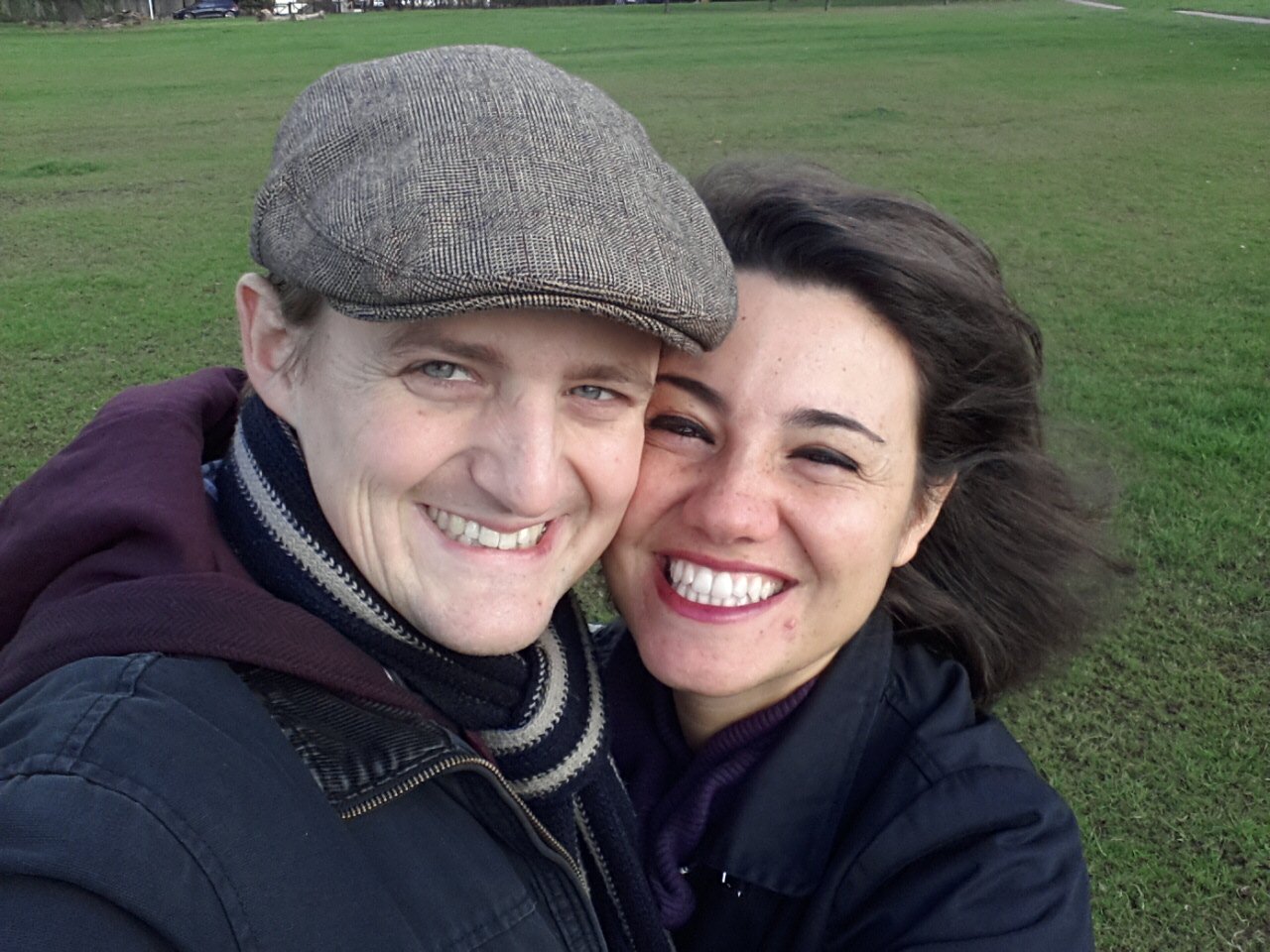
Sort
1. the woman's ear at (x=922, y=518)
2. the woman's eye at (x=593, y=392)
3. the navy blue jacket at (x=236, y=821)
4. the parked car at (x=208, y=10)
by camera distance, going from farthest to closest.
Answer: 1. the parked car at (x=208, y=10)
2. the woman's ear at (x=922, y=518)
3. the woman's eye at (x=593, y=392)
4. the navy blue jacket at (x=236, y=821)

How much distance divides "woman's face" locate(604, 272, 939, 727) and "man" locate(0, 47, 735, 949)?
0.21 m

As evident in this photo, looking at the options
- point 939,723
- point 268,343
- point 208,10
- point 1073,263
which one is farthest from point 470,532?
point 208,10

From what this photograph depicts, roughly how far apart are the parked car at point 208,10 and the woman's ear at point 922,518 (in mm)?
51085

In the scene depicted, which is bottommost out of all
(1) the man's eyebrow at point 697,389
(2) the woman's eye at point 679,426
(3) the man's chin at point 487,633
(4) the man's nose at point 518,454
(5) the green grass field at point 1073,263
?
(5) the green grass field at point 1073,263

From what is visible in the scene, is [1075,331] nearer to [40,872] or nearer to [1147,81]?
[40,872]

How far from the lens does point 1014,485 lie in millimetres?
2492

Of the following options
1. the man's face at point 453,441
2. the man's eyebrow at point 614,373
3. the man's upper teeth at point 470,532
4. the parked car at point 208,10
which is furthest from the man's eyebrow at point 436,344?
the parked car at point 208,10

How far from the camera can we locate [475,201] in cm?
144

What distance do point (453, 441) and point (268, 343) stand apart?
36 centimetres

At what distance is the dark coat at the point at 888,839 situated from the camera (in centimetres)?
172

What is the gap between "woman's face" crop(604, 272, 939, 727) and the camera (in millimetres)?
1972

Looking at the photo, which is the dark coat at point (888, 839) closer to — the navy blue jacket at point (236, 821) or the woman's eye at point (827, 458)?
the woman's eye at point (827, 458)

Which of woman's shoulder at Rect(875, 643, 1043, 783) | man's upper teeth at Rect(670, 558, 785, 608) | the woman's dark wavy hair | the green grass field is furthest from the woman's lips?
the green grass field

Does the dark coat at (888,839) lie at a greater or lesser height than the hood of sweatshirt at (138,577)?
lesser
